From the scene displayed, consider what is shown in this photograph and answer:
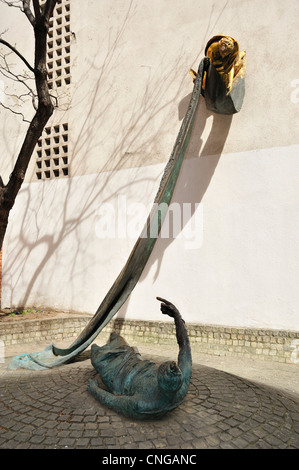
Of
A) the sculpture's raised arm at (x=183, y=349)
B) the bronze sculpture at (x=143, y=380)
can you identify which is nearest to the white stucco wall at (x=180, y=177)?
the bronze sculpture at (x=143, y=380)

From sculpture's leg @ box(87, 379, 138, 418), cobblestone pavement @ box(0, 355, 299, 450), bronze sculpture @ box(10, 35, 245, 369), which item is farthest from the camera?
bronze sculpture @ box(10, 35, 245, 369)

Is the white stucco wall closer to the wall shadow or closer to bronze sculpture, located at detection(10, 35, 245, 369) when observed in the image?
the wall shadow

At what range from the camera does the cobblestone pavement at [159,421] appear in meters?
2.05

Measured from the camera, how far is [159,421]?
2268 mm

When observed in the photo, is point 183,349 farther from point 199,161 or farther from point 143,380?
point 199,161

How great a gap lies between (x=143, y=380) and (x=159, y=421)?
29cm

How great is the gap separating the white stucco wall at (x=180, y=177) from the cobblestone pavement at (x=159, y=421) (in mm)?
1721

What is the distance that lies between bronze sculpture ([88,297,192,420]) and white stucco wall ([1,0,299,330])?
217 cm

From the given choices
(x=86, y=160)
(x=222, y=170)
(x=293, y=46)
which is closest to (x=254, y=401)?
(x=222, y=170)

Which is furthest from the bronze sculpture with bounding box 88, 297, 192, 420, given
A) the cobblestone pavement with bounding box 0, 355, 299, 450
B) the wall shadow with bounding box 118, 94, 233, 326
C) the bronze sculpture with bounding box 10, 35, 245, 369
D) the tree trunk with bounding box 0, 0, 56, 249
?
the tree trunk with bounding box 0, 0, 56, 249

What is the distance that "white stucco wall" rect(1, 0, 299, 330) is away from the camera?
438cm

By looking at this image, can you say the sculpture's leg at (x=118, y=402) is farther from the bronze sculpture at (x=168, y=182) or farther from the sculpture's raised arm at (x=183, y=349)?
the bronze sculpture at (x=168, y=182)

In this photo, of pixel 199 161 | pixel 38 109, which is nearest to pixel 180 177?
pixel 199 161

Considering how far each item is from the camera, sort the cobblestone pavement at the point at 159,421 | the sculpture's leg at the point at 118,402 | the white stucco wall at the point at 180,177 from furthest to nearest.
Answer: the white stucco wall at the point at 180,177
the sculpture's leg at the point at 118,402
the cobblestone pavement at the point at 159,421
